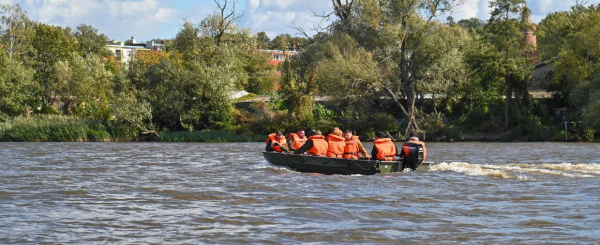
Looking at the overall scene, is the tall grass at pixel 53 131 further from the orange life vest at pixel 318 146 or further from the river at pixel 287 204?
the orange life vest at pixel 318 146

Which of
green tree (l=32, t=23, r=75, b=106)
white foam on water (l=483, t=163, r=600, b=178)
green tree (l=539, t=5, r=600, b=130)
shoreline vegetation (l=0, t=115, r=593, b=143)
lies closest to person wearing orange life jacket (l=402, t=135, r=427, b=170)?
white foam on water (l=483, t=163, r=600, b=178)

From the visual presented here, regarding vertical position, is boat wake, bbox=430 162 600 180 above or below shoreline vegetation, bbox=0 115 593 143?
below

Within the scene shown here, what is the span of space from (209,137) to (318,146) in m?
22.9

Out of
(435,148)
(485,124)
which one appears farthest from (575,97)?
(435,148)

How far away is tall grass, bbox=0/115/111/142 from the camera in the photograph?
1832 inches

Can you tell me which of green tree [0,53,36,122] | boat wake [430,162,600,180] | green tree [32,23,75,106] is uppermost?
green tree [32,23,75,106]

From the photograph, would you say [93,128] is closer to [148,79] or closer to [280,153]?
[148,79]

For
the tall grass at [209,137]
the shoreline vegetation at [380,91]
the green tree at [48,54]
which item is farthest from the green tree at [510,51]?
the green tree at [48,54]

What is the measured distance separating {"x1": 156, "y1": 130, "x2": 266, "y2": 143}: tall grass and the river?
667 inches

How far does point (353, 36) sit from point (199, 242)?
36.1 metres

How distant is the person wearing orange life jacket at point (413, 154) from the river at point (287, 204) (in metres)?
0.32

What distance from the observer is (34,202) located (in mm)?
18141

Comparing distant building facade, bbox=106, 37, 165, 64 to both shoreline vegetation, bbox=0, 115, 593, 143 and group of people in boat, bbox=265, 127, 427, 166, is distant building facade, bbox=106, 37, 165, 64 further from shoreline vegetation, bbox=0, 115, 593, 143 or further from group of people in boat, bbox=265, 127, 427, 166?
group of people in boat, bbox=265, 127, 427, 166

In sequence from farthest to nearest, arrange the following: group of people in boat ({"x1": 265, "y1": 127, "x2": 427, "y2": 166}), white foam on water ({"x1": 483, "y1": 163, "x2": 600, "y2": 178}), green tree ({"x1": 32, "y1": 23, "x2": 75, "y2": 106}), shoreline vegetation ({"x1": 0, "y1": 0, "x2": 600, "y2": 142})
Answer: green tree ({"x1": 32, "y1": 23, "x2": 75, "y2": 106}) → shoreline vegetation ({"x1": 0, "y1": 0, "x2": 600, "y2": 142}) → group of people in boat ({"x1": 265, "y1": 127, "x2": 427, "y2": 166}) → white foam on water ({"x1": 483, "y1": 163, "x2": 600, "y2": 178})
